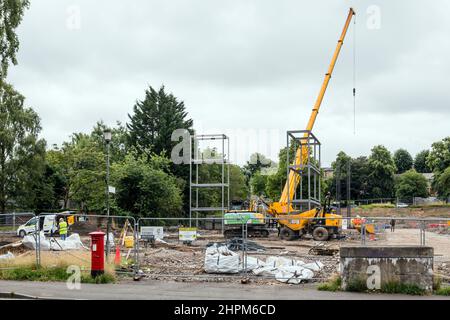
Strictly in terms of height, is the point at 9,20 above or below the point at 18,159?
above

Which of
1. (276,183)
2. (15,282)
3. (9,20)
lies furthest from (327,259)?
(276,183)

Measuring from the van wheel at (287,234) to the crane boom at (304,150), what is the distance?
1.98 meters

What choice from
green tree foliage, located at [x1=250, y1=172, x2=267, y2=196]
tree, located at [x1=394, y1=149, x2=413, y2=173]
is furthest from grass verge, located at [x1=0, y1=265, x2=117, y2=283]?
tree, located at [x1=394, y1=149, x2=413, y2=173]

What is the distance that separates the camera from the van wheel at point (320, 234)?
35.7 meters

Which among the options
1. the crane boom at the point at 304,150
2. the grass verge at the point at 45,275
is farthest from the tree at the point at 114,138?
the grass verge at the point at 45,275

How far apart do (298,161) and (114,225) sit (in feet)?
46.8

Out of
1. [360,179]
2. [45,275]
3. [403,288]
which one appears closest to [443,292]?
[403,288]

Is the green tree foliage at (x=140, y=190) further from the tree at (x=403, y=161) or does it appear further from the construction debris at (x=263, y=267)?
the tree at (x=403, y=161)

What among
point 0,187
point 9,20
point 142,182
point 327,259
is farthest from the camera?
point 0,187

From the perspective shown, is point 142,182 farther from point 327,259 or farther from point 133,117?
point 327,259

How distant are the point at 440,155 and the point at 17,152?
76.3m
